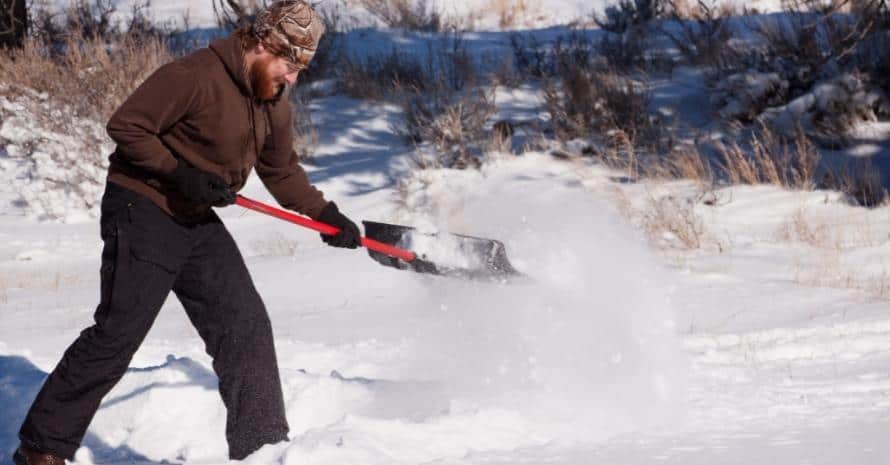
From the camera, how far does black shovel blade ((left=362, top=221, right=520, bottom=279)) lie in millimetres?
4785

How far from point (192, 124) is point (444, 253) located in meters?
1.43

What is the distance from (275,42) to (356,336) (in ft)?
8.78

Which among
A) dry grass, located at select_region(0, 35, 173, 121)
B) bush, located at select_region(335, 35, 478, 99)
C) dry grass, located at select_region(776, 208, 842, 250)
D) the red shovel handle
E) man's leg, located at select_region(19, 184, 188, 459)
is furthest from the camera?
bush, located at select_region(335, 35, 478, 99)

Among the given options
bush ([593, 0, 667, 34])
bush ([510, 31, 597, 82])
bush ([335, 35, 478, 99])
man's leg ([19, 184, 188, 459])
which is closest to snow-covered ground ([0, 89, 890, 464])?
man's leg ([19, 184, 188, 459])

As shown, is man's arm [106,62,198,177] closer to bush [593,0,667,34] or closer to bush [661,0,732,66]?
bush [661,0,732,66]

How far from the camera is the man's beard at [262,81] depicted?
145 inches

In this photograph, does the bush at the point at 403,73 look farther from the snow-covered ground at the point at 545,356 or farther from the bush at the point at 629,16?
the snow-covered ground at the point at 545,356

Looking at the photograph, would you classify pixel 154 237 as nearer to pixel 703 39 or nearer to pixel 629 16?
pixel 703 39

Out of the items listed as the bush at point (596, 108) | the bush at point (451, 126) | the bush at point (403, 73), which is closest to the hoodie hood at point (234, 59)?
the bush at point (451, 126)

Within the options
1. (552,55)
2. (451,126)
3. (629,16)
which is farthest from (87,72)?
(629,16)

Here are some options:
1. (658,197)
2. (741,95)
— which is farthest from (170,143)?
(741,95)

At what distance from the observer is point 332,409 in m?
4.66

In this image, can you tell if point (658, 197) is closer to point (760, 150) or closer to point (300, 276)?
point (760, 150)

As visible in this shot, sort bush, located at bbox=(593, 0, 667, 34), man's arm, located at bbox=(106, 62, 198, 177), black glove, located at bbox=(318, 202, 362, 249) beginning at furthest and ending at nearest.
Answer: bush, located at bbox=(593, 0, 667, 34)
black glove, located at bbox=(318, 202, 362, 249)
man's arm, located at bbox=(106, 62, 198, 177)
